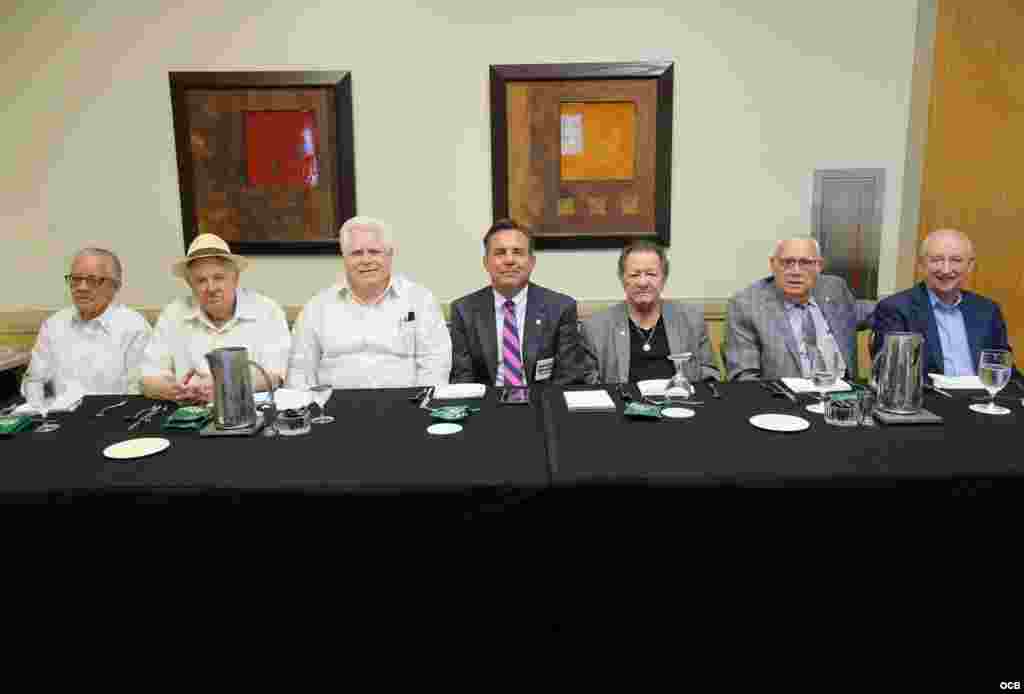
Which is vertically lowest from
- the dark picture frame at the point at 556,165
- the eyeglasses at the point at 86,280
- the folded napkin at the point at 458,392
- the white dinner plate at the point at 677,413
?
the white dinner plate at the point at 677,413

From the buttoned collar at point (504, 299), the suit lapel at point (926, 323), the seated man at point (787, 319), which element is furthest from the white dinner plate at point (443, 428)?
the suit lapel at point (926, 323)

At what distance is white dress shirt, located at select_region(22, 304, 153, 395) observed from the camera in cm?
283

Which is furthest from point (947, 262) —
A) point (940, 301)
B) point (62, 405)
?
point (62, 405)

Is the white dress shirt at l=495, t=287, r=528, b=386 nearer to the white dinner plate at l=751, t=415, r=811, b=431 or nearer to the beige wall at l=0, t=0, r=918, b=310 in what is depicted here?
the beige wall at l=0, t=0, r=918, b=310

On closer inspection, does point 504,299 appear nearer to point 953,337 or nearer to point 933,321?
point 933,321

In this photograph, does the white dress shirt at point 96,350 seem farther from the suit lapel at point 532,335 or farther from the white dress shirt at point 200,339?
the suit lapel at point 532,335

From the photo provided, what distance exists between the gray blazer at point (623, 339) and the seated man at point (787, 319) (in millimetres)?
167

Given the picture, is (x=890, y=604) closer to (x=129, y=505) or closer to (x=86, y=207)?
(x=129, y=505)

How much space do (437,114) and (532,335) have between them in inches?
55.2

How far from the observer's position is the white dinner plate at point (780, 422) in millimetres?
1698

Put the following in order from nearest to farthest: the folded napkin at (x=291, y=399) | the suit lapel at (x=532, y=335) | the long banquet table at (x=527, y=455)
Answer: the long banquet table at (x=527, y=455), the folded napkin at (x=291, y=399), the suit lapel at (x=532, y=335)

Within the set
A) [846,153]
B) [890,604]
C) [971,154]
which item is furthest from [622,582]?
[971,154]

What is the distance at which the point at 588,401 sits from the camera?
6.46 ft

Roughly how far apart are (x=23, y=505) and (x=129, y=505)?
0.68ft
